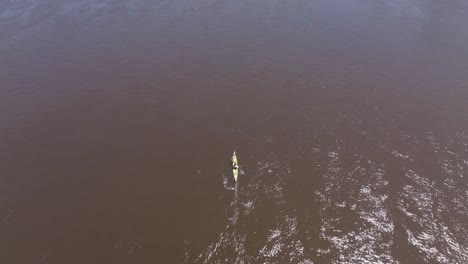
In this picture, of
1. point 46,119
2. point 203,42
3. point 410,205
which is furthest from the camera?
point 203,42

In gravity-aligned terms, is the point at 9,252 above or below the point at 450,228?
below

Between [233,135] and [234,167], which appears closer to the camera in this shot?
[234,167]

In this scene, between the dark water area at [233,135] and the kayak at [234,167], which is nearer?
the dark water area at [233,135]

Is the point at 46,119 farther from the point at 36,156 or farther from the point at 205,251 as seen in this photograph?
the point at 205,251

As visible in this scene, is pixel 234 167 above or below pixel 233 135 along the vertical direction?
above

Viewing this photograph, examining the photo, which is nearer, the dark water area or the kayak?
the dark water area

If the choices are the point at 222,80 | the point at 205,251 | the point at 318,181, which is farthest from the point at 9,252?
the point at 222,80

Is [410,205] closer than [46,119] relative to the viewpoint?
Yes

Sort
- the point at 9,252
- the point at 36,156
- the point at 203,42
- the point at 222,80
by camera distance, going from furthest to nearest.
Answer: the point at 203,42 → the point at 222,80 → the point at 36,156 → the point at 9,252
